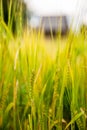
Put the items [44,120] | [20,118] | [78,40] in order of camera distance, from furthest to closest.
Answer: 1. [78,40]
2. [20,118]
3. [44,120]

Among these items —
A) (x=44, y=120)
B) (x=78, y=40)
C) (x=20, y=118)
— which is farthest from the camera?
(x=78, y=40)

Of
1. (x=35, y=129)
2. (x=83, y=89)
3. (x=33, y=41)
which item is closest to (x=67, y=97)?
(x=83, y=89)

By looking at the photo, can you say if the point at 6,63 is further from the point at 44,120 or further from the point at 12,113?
the point at 44,120

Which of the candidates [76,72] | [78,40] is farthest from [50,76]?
[78,40]

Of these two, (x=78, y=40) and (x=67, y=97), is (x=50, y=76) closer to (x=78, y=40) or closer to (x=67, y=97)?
(x=67, y=97)

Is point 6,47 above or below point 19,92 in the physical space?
above

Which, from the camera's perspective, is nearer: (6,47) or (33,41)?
(6,47)
